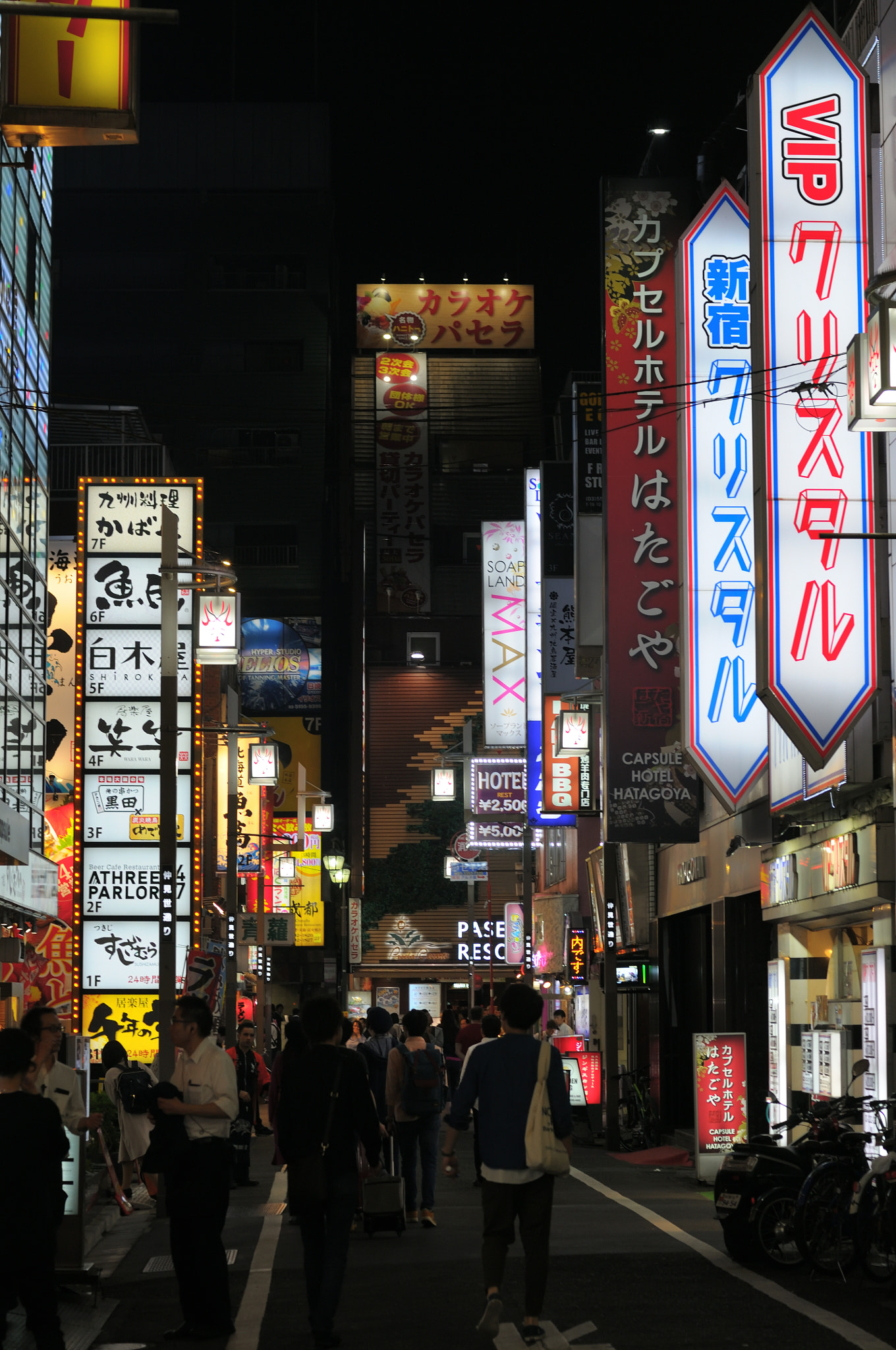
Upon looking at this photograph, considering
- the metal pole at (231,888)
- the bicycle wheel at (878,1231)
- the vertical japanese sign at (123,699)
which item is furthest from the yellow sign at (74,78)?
the vertical japanese sign at (123,699)

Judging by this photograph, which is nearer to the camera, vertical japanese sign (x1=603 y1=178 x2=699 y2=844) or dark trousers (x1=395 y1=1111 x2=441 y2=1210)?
dark trousers (x1=395 y1=1111 x2=441 y2=1210)

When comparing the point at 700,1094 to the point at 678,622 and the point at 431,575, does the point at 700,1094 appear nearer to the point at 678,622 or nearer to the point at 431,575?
the point at 678,622

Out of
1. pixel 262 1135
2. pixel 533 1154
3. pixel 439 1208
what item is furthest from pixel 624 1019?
pixel 533 1154

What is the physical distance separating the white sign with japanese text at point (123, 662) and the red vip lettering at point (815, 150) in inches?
829

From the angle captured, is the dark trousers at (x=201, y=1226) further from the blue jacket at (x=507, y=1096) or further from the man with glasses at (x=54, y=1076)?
the man with glasses at (x=54, y=1076)

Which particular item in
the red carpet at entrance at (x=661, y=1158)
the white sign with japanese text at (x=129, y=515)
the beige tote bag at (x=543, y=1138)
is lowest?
the red carpet at entrance at (x=661, y=1158)

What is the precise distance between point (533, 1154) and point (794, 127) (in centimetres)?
1056

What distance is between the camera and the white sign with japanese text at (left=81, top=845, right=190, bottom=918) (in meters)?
34.6

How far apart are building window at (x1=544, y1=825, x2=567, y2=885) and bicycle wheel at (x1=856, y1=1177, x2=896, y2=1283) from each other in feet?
113

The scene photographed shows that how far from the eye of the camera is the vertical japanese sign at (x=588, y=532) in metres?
26.0

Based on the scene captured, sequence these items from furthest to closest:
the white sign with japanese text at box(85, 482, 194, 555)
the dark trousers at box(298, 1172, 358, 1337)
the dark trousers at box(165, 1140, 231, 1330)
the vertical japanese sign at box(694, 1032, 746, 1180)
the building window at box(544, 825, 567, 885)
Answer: the building window at box(544, 825, 567, 885), the white sign with japanese text at box(85, 482, 194, 555), the vertical japanese sign at box(694, 1032, 746, 1180), the dark trousers at box(165, 1140, 231, 1330), the dark trousers at box(298, 1172, 358, 1337)

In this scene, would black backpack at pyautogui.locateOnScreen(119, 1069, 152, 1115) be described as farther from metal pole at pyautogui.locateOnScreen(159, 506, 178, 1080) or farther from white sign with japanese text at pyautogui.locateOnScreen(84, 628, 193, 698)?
white sign with japanese text at pyautogui.locateOnScreen(84, 628, 193, 698)

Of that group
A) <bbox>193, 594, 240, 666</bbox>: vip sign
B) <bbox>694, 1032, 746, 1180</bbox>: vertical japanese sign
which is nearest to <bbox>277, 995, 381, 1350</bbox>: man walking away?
<bbox>694, 1032, 746, 1180</bbox>: vertical japanese sign

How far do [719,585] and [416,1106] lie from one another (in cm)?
735
